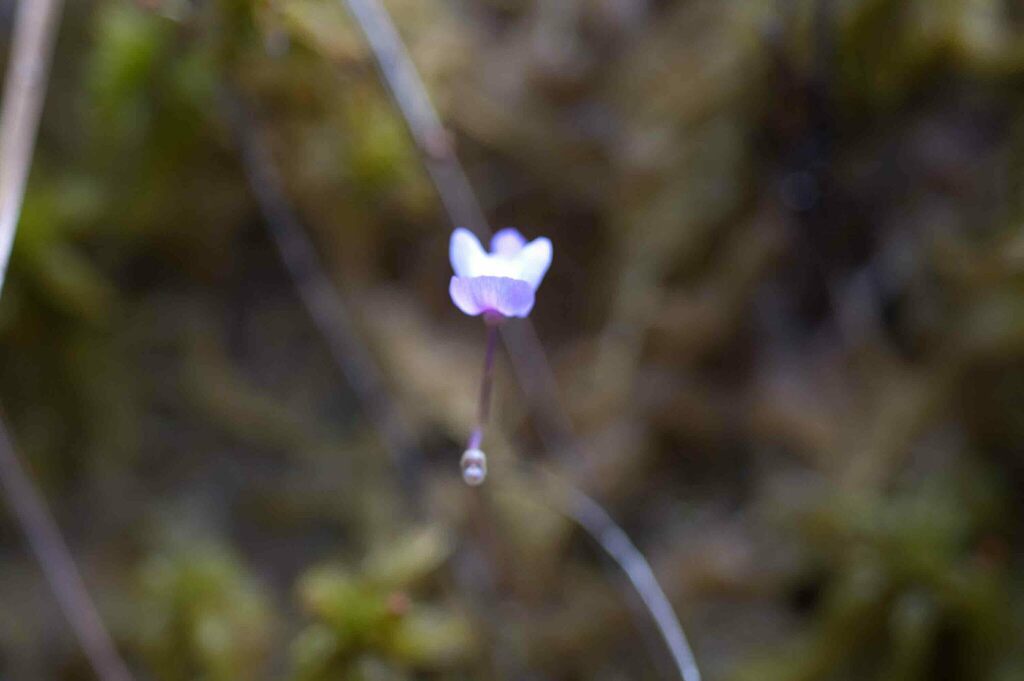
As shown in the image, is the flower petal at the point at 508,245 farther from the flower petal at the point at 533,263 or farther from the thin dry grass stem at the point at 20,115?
the thin dry grass stem at the point at 20,115

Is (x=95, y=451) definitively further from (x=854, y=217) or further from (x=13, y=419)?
(x=854, y=217)

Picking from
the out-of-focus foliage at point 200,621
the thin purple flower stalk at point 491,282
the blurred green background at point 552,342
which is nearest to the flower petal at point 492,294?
the thin purple flower stalk at point 491,282

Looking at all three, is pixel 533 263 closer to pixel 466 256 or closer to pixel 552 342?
pixel 466 256

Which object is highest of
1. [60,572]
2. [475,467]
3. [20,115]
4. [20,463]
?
[20,115]

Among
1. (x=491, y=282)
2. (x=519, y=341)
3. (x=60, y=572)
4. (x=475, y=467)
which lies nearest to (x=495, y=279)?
(x=491, y=282)

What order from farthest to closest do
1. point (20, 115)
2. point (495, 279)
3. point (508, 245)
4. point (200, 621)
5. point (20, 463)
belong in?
1. point (20, 463)
2. point (200, 621)
3. point (20, 115)
4. point (508, 245)
5. point (495, 279)
